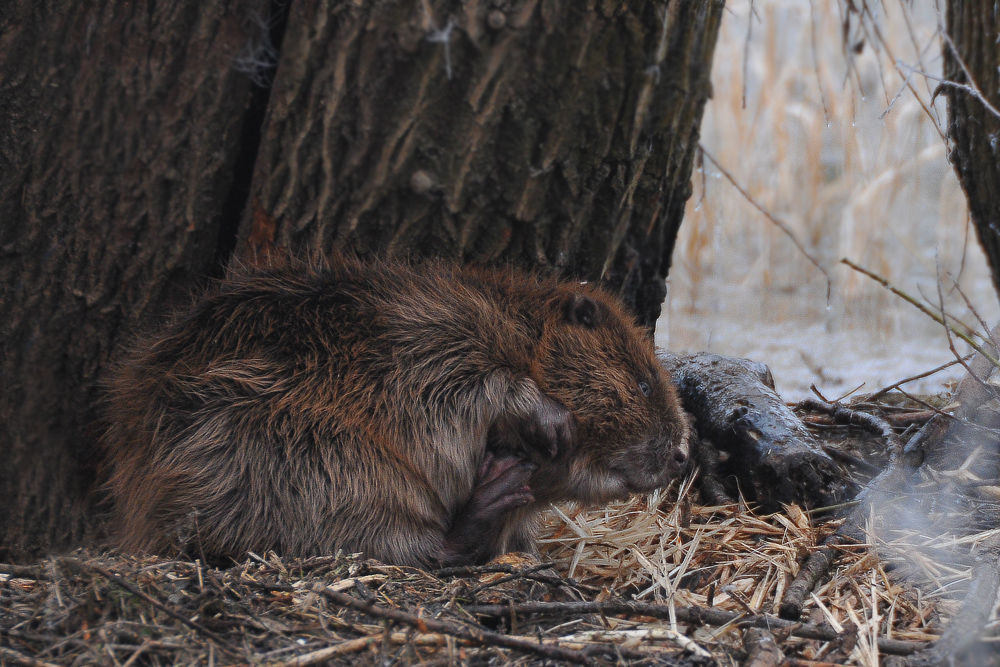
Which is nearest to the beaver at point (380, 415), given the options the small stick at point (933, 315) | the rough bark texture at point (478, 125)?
the rough bark texture at point (478, 125)

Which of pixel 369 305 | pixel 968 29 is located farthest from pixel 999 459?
pixel 369 305

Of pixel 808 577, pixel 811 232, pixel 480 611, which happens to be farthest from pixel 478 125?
pixel 811 232

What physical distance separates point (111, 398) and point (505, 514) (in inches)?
50.3

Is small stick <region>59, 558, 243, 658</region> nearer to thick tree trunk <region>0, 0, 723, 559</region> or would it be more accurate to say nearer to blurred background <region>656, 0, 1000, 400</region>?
thick tree trunk <region>0, 0, 723, 559</region>

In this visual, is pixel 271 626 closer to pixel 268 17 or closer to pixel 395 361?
pixel 395 361

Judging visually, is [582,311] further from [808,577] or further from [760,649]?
[760,649]

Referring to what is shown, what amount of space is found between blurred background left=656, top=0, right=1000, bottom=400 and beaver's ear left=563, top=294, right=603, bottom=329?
2561 millimetres

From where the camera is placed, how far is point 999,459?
10.1ft

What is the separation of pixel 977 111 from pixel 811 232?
3706 millimetres

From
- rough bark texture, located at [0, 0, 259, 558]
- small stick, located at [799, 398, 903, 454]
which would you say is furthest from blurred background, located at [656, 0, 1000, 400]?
rough bark texture, located at [0, 0, 259, 558]

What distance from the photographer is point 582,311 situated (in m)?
2.85

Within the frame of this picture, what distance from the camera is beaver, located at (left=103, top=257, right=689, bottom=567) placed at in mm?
2377

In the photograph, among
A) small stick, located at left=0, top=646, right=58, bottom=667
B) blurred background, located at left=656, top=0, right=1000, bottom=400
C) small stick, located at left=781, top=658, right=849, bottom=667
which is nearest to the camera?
small stick, located at left=0, top=646, right=58, bottom=667

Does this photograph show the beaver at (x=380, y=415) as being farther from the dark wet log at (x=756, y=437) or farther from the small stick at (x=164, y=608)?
the dark wet log at (x=756, y=437)
